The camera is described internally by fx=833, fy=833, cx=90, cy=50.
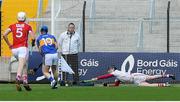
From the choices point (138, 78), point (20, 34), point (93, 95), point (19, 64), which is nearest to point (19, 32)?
point (20, 34)

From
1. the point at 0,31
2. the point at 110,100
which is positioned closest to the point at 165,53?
the point at 0,31

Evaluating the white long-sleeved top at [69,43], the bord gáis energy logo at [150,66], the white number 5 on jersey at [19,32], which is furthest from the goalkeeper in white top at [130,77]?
the white number 5 on jersey at [19,32]

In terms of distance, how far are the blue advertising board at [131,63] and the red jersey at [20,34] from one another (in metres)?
4.89

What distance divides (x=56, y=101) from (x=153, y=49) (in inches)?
487

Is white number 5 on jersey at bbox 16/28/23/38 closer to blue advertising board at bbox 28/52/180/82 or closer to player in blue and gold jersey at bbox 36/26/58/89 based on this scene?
player in blue and gold jersey at bbox 36/26/58/89

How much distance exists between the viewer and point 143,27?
98.4 ft

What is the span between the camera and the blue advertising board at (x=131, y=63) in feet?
85.1

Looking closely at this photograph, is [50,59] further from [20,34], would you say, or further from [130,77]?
[130,77]

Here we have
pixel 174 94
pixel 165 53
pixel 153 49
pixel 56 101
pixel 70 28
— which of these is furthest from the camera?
pixel 153 49

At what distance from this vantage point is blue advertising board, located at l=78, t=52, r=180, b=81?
85.1ft

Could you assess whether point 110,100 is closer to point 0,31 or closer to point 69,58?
point 69,58

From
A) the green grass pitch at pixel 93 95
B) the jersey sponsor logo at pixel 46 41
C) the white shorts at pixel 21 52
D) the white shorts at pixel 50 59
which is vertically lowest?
the green grass pitch at pixel 93 95

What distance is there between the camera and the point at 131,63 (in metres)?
26.0

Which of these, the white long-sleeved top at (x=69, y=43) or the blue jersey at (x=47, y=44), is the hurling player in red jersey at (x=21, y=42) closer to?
the blue jersey at (x=47, y=44)
